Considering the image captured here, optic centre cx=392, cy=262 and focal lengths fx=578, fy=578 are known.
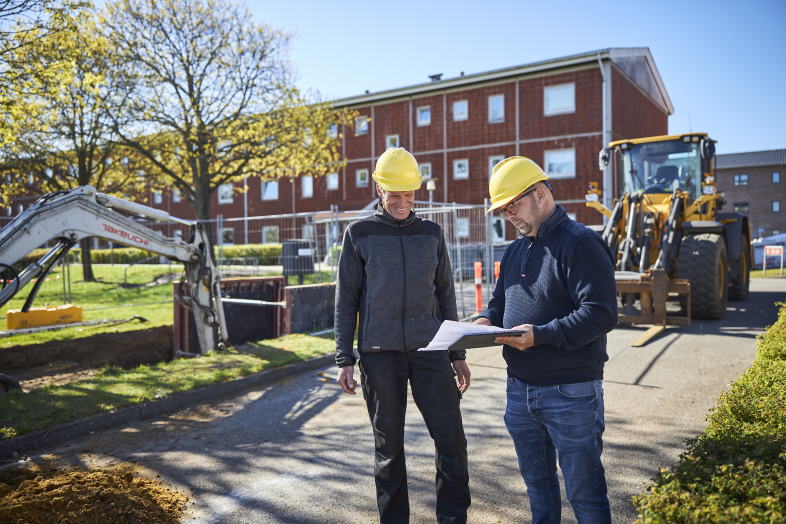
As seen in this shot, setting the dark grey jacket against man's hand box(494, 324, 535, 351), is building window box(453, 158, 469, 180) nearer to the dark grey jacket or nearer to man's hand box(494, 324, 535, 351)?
the dark grey jacket

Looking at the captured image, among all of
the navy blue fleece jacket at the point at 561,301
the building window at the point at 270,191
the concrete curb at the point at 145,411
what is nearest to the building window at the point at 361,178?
the building window at the point at 270,191

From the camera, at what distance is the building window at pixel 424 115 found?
100 ft

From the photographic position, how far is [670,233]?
10.1 metres

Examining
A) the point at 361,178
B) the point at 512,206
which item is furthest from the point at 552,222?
the point at 361,178

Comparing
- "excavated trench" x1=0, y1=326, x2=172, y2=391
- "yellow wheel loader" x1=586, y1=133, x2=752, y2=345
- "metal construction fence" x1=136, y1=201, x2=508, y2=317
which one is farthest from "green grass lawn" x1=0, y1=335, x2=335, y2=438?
"yellow wheel loader" x1=586, y1=133, x2=752, y2=345

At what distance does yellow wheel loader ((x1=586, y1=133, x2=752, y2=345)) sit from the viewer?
971cm

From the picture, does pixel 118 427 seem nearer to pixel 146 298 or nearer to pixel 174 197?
pixel 146 298

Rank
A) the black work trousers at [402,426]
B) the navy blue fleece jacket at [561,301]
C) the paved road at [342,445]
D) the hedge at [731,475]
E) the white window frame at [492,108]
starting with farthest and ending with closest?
the white window frame at [492,108] → the paved road at [342,445] → the black work trousers at [402,426] → the navy blue fleece jacket at [561,301] → the hedge at [731,475]

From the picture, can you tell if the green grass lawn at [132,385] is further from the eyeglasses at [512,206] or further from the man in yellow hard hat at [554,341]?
the eyeglasses at [512,206]

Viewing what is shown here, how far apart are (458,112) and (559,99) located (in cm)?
519

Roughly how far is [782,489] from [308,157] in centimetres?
2087

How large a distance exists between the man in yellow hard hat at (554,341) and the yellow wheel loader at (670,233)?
642 centimetres

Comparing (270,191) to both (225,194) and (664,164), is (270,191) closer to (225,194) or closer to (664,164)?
(225,194)

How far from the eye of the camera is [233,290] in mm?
10266
